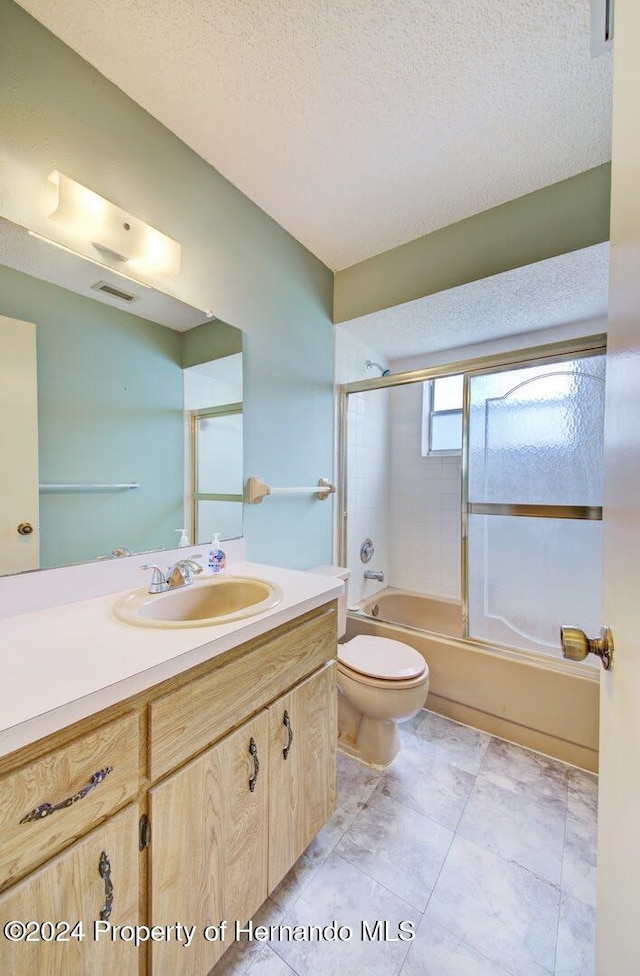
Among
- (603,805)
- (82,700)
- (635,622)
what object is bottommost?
(603,805)

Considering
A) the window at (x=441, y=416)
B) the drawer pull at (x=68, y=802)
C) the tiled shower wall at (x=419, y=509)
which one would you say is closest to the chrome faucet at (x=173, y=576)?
the drawer pull at (x=68, y=802)

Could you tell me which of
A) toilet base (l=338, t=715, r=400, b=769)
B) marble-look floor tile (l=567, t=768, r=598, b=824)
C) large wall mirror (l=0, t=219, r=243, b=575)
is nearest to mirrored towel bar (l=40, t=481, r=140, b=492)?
large wall mirror (l=0, t=219, r=243, b=575)

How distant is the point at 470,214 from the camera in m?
1.61

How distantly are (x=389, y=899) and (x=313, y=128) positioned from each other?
2459 millimetres

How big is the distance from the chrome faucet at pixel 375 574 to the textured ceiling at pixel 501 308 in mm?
1573

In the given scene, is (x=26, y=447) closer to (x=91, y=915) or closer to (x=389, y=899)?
(x=91, y=915)

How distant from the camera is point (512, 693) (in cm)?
164

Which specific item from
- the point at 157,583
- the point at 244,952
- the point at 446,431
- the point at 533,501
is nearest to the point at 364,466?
the point at 446,431

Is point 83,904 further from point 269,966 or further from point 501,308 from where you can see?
point 501,308

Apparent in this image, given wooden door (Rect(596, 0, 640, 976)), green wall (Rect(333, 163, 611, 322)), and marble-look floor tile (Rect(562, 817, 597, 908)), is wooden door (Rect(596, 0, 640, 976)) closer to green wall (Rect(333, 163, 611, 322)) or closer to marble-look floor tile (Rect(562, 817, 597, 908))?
marble-look floor tile (Rect(562, 817, 597, 908))

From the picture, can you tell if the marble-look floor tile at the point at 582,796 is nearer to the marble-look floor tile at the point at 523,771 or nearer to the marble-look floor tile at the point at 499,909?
the marble-look floor tile at the point at 523,771

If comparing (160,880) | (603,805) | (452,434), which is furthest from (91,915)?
(452,434)

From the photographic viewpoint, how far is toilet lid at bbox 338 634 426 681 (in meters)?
1.45

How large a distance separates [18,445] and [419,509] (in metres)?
2.41
